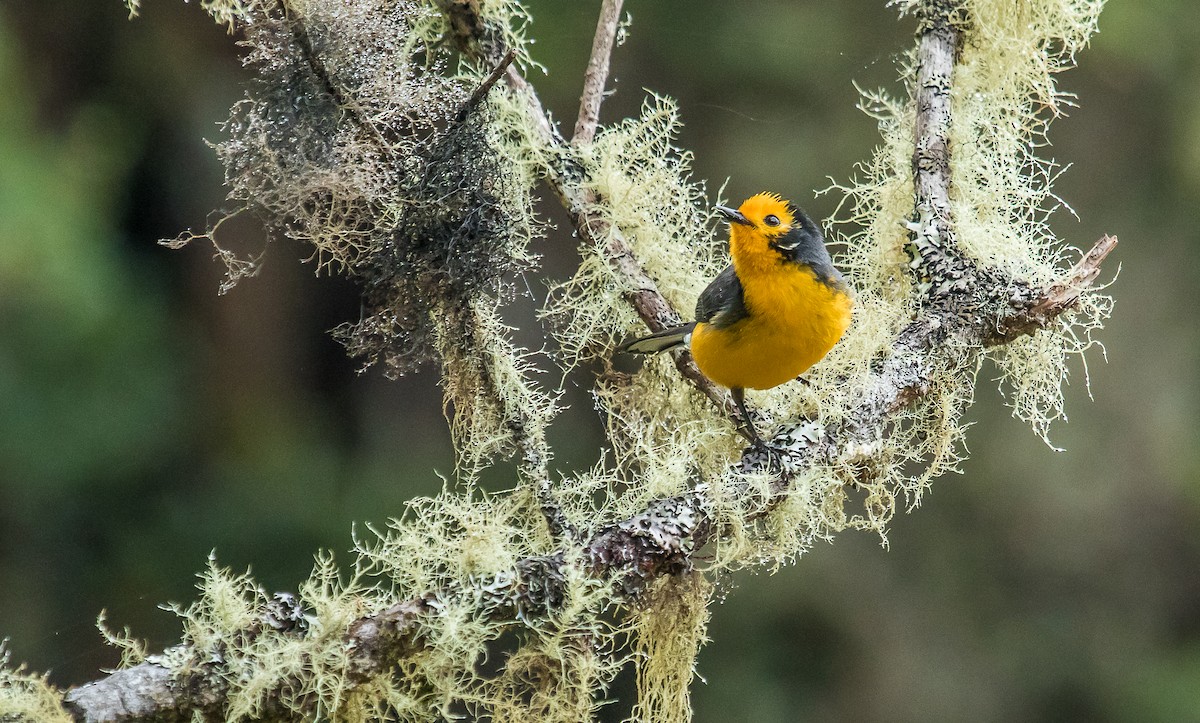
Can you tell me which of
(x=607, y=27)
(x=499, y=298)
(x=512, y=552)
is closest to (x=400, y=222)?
(x=499, y=298)

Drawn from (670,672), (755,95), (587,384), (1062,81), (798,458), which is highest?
(1062,81)

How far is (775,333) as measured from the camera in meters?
1.88

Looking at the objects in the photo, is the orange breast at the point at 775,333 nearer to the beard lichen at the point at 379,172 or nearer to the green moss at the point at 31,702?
the beard lichen at the point at 379,172

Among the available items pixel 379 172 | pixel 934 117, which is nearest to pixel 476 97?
pixel 379 172

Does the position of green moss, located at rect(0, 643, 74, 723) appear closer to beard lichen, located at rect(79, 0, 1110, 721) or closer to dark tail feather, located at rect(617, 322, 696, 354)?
beard lichen, located at rect(79, 0, 1110, 721)

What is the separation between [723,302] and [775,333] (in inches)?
4.3

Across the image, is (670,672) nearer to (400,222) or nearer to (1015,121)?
(400,222)

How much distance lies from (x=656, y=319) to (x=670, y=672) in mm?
631

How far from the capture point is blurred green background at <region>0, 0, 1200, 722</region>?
3.68m

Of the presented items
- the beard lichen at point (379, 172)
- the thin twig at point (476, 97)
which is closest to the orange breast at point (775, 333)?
the beard lichen at point (379, 172)

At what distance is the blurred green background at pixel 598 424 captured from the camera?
12.1 feet

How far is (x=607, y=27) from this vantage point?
1.97 metres

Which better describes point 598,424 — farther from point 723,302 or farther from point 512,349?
point 512,349

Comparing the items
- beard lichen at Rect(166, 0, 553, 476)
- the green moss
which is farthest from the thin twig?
the green moss
